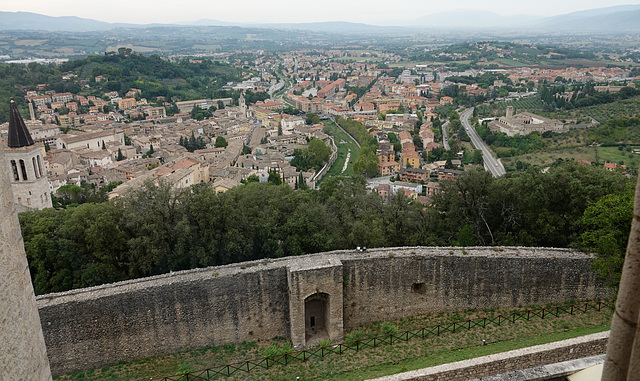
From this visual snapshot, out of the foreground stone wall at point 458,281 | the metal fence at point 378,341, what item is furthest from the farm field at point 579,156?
the metal fence at point 378,341

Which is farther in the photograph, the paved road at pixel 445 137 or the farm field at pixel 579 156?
the paved road at pixel 445 137

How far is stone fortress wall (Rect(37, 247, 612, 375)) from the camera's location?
12.0 m

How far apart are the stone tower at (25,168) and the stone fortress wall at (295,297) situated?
1785 cm

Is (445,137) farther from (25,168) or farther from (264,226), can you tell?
(264,226)

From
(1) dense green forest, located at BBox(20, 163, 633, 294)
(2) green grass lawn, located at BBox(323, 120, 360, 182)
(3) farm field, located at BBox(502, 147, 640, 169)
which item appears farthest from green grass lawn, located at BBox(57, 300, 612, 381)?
(2) green grass lawn, located at BBox(323, 120, 360, 182)

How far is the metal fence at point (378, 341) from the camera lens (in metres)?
11.7

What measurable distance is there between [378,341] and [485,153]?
2278 inches

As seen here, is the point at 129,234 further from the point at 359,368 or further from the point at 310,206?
the point at 359,368

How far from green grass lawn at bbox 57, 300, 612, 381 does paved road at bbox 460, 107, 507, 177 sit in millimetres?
37144

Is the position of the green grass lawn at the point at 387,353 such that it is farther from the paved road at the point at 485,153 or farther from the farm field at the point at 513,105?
the farm field at the point at 513,105

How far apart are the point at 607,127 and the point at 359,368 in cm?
6366

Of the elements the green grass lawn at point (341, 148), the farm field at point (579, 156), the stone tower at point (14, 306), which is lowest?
the green grass lawn at point (341, 148)

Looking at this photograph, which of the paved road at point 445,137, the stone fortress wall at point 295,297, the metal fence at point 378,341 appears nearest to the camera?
the metal fence at point 378,341

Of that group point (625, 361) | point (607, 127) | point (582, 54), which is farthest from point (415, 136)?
point (582, 54)
